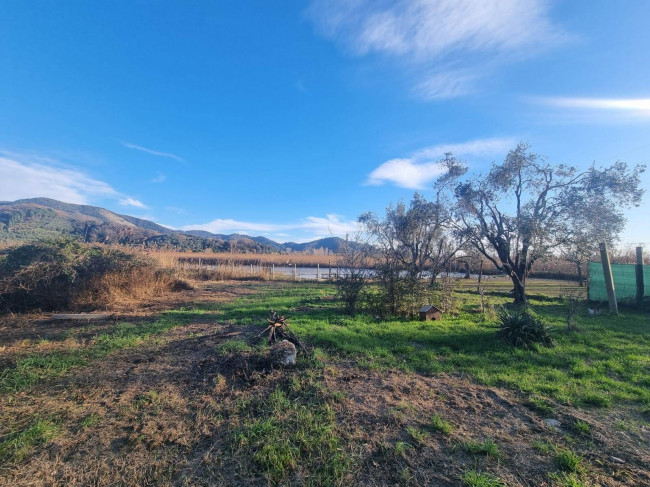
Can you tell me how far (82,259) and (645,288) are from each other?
66.3 feet

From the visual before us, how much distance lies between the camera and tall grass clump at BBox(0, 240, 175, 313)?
8742mm

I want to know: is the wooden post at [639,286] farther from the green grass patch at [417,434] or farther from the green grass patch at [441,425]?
the green grass patch at [417,434]

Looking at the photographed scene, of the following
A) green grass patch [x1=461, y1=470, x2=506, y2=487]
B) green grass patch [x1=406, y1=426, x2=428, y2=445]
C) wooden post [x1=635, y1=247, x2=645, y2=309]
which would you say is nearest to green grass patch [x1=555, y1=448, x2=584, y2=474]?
green grass patch [x1=461, y1=470, x2=506, y2=487]

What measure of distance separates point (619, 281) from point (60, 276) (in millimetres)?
20507

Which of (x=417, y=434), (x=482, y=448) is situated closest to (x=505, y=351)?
(x=482, y=448)

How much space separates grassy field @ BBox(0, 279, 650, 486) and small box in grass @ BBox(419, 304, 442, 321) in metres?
2.05

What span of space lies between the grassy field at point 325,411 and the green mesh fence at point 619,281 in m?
5.89

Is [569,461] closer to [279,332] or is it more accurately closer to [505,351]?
[505,351]

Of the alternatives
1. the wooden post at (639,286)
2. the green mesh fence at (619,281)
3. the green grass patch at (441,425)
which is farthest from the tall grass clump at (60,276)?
the wooden post at (639,286)

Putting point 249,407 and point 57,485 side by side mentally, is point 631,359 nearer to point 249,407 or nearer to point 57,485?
point 249,407

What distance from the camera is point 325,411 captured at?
11.3 feet

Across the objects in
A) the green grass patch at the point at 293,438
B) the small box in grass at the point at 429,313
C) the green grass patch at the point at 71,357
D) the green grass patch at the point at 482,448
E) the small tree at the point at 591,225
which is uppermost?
the small tree at the point at 591,225

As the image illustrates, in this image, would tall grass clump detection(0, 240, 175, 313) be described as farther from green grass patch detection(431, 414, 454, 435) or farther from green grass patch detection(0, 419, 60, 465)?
green grass patch detection(431, 414, 454, 435)

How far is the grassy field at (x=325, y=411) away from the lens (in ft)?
8.17
